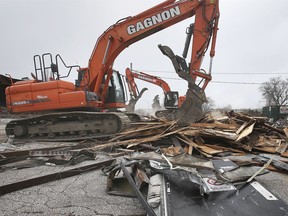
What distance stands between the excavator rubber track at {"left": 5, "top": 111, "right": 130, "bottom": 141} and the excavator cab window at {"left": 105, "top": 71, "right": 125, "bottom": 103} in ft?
5.31

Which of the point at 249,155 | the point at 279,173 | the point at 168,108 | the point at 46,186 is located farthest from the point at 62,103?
the point at 168,108

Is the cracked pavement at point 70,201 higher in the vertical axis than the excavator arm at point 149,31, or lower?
lower

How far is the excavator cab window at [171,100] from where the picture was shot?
13555 mm

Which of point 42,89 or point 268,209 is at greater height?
point 42,89

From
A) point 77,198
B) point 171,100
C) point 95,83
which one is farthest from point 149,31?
point 171,100

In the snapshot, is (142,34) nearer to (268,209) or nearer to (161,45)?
(161,45)

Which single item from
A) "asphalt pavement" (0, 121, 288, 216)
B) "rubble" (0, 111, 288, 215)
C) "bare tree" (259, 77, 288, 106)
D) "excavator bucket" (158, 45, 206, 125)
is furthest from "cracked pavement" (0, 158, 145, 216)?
"bare tree" (259, 77, 288, 106)

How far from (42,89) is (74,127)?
1.55m

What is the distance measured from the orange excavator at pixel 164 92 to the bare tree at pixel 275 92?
4381 centimetres

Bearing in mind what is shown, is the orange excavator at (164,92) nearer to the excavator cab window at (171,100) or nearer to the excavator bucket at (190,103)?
the excavator cab window at (171,100)

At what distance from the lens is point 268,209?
1860mm

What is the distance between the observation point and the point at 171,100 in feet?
45.0

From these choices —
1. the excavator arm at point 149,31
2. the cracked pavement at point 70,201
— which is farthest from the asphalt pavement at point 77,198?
the excavator arm at point 149,31

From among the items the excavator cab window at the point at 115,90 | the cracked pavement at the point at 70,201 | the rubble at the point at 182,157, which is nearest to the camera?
the cracked pavement at the point at 70,201
